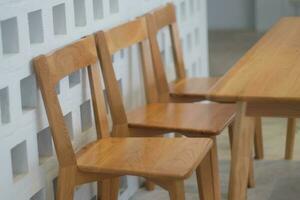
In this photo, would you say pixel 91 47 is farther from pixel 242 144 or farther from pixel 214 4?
pixel 214 4

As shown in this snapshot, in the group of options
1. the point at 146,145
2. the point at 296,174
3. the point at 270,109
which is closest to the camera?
the point at 270,109

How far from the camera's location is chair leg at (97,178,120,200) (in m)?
2.65

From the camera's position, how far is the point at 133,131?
2820 mm

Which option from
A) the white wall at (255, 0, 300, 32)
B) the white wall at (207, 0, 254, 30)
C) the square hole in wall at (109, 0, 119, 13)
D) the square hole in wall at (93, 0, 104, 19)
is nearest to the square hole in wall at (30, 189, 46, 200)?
the square hole in wall at (93, 0, 104, 19)

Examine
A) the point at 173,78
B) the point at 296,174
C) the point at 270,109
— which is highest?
the point at 270,109

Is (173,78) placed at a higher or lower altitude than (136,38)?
lower

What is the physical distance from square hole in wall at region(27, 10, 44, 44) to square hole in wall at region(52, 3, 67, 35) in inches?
6.5

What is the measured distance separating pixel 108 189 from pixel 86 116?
0.99 ft

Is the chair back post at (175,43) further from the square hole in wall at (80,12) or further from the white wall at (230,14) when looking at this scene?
the white wall at (230,14)

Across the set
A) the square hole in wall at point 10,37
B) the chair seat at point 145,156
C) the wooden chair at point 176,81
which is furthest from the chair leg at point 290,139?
the square hole in wall at point 10,37

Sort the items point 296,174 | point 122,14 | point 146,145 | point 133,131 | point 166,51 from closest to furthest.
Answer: point 146,145, point 133,131, point 122,14, point 296,174, point 166,51

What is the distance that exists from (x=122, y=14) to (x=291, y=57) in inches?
32.0

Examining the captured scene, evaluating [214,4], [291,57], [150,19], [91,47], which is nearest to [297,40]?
[291,57]

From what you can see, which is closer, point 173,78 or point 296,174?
point 296,174
